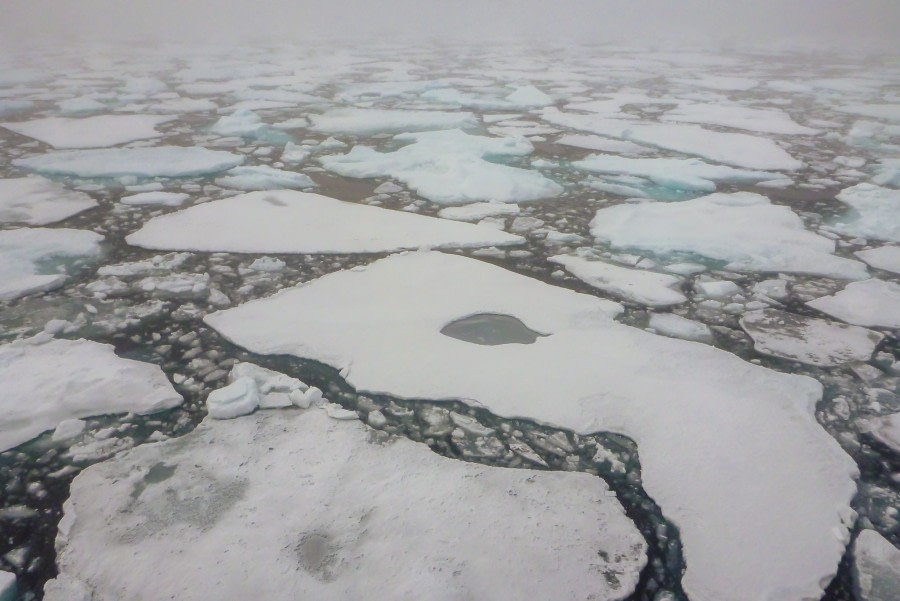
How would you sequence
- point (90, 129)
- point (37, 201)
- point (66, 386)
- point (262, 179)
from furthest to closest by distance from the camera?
point (90, 129) → point (262, 179) → point (37, 201) → point (66, 386)

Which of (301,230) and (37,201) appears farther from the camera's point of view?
(37,201)

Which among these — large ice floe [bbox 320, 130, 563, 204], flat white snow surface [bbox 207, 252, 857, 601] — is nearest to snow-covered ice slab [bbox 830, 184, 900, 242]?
large ice floe [bbox 320, 130, 563, 204]

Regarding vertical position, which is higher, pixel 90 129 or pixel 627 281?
pixel 627 281

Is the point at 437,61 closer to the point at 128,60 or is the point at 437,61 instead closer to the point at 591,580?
the point at 128,60

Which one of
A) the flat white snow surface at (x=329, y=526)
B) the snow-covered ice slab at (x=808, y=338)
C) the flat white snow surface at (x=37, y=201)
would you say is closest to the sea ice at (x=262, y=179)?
the flat white snow surface at (x=37, y=201)

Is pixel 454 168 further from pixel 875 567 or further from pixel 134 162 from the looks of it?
pixel 875 567

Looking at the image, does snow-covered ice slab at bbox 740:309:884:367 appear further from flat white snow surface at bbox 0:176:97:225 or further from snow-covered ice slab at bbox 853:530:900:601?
flat white snow surface at bbox 0:176:97:225

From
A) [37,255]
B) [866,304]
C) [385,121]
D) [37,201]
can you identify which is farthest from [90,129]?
[866,304]

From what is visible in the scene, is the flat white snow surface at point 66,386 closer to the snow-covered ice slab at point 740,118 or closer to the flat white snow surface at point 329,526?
the flat white snow surface at point 329,526
